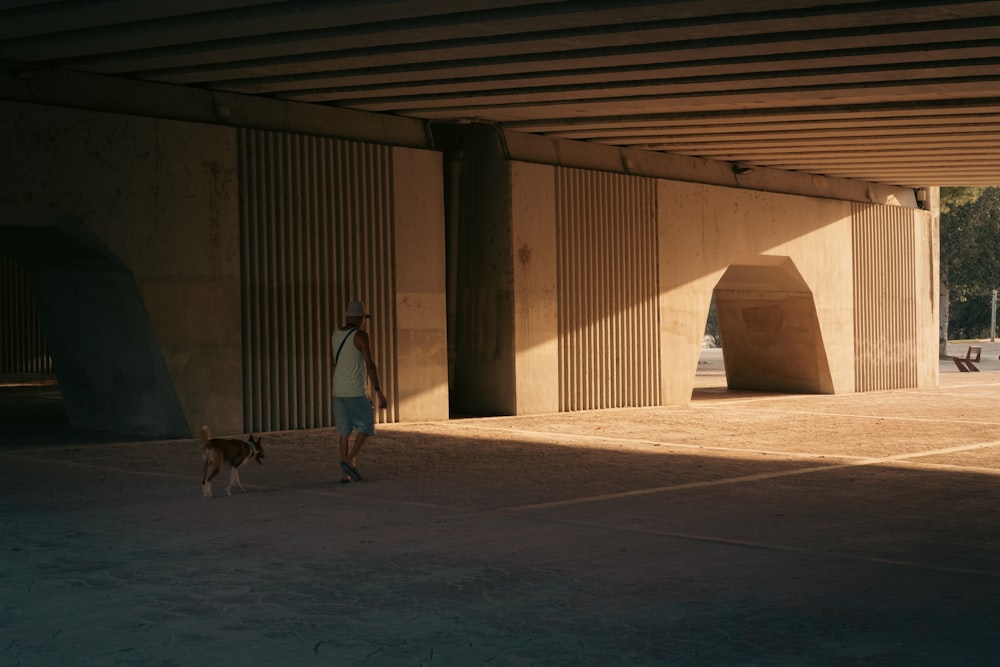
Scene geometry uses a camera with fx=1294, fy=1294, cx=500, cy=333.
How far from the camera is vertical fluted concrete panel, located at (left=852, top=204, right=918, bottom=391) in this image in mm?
25922

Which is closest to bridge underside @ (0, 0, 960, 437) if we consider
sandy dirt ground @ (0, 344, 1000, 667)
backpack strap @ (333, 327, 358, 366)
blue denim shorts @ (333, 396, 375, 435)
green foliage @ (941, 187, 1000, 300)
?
sandy dirt ground @ (0, 344, 1000, 667)

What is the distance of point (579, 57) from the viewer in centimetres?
1384

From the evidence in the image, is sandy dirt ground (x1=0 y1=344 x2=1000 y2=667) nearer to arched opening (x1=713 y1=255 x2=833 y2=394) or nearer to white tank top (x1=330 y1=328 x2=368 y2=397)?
A: white tank top (x1=330 y1=328 x2=368 y2=397)

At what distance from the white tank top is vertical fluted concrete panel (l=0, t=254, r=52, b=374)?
72.2 feet

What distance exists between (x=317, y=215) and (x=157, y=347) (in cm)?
285

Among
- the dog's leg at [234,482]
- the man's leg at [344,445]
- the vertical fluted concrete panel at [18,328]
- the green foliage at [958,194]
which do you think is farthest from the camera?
the green foliage at [958,194]

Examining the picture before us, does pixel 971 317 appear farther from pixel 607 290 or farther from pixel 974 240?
pixel 607 290

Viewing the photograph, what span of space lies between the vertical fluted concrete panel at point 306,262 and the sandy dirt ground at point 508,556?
75.1 inches

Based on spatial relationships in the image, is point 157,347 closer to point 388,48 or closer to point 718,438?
point 388,48

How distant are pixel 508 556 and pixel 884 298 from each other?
20446mm

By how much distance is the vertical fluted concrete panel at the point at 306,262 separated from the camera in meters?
16.1

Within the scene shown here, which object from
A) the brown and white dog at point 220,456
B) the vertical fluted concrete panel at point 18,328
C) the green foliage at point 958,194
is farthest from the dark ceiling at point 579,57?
the green foliage at point 958,194

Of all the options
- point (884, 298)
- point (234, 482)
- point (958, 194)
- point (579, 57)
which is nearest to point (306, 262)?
point (579, 57)

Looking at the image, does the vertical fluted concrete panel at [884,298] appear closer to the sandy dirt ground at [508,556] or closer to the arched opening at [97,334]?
the sandy dirt ground at [508,556]
